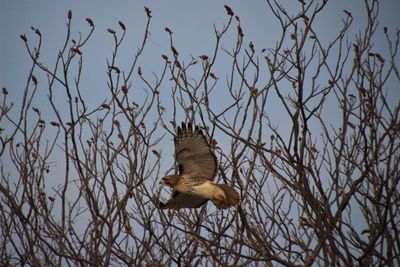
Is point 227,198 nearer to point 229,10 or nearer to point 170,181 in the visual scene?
point 170,181

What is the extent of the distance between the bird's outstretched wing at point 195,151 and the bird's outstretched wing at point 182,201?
0.82 feet

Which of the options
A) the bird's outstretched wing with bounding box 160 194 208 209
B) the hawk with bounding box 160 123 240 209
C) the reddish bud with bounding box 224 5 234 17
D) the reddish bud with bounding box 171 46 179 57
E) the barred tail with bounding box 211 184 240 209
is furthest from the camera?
the reddish bud with bounding box 171 46 179 57

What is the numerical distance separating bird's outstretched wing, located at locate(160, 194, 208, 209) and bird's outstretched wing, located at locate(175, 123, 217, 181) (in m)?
0.25

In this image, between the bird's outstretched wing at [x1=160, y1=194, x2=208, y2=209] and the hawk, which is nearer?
the hawk

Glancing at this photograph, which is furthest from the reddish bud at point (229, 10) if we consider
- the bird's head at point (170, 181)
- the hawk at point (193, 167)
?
the bird's head at point (170, 181)

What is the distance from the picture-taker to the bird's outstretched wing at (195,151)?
4602 millimetres

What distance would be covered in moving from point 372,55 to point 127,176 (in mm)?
2641

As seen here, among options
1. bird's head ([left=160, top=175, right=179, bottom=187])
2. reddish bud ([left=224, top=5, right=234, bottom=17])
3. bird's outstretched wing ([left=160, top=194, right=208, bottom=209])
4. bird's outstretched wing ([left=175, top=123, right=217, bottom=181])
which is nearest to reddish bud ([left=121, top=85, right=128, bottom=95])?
bird's outstretched wing ([left=175, top=123, right=217, bottom=181])

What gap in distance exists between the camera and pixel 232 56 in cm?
496

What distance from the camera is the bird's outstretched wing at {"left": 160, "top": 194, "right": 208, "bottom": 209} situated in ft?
15.6

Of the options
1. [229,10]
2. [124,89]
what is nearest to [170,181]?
[124,89]

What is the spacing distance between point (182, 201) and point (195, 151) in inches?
22.4

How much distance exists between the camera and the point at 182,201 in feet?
16.0

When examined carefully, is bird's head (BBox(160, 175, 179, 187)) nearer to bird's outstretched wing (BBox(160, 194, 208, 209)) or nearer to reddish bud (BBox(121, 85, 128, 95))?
bird's outstretched wing (BBox(160, 194, 208, 209))
